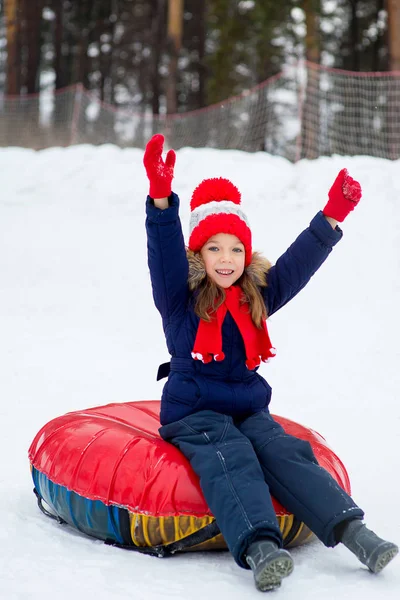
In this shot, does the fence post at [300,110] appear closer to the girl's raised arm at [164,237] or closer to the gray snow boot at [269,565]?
the girl's raised arm at [164,237]

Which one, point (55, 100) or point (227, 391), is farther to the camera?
point (55, 100)

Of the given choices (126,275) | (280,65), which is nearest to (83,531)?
(126,275)

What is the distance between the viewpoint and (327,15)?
1642 cm

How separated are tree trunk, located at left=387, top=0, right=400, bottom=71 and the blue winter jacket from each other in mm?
9718

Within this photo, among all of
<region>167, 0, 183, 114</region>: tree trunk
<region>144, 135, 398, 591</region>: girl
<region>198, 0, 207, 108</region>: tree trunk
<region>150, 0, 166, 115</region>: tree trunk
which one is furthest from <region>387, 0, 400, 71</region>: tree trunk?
<region>144, 135, 398, 591</region>: girl

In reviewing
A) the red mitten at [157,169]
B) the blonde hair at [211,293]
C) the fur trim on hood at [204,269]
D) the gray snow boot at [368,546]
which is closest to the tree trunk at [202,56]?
the fur trim on hood at [204,269]

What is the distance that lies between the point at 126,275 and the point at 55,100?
8290 mm

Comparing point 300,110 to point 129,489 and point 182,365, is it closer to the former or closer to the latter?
point 182,365

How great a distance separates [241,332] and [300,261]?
374 millimetres

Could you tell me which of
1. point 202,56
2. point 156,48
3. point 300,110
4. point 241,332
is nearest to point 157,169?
point 241,332

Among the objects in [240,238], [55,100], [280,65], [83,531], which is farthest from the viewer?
[280,65]

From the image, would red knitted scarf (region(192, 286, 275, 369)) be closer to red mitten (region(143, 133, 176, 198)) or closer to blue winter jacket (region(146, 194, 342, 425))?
blue winter jacket (region(146, 194, 342, 425))

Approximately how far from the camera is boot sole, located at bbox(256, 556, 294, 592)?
7.09 ft

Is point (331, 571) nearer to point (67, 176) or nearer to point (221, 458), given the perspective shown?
point (221, 458)
